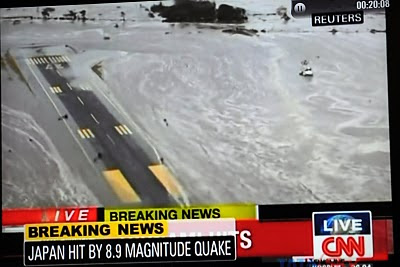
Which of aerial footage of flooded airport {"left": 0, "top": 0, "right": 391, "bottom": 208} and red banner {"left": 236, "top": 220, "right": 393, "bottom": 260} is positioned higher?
aerial footage of flooded airport {"left": 0, "top": 0, "right": 391, "bottom": 208}

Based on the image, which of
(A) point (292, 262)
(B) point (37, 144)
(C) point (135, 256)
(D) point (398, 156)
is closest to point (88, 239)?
(C) point (135, 256)

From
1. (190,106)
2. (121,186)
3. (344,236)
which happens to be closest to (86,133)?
(121,186)

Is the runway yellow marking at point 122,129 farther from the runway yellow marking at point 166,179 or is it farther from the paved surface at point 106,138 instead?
the runway yellow marking at point 166,179

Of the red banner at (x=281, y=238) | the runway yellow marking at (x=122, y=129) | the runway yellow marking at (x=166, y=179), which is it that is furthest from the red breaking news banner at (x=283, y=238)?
the runway yellow marking at (x=122, y=129)

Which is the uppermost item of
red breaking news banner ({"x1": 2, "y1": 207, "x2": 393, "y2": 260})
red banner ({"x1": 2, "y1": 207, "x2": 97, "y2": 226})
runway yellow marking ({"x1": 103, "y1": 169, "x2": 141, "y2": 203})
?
runway yellow marking ({"x1": 103, "y1": 169, "x2": 141, "y2": 203})

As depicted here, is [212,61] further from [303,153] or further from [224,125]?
[303,153]

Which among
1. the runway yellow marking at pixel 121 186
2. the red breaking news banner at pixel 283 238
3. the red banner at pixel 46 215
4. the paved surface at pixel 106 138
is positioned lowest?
the red breaking news banner at pixel 283 238

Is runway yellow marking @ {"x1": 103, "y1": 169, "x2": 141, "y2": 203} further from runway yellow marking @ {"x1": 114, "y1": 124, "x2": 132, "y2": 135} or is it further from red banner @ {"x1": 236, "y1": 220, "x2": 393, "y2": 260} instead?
red banner @ {"x1": 236, "y1": 220, "x2": 393, "y2": 260}

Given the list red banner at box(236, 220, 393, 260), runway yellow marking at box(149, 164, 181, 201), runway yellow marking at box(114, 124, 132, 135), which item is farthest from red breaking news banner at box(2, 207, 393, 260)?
runway yellow marking at box(114, 124, 132, 135)
